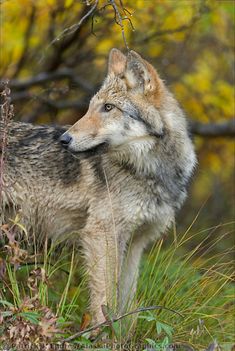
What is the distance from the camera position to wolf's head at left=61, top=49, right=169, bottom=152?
6.20m

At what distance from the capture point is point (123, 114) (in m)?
6.32

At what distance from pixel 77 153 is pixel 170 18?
13.9 feet

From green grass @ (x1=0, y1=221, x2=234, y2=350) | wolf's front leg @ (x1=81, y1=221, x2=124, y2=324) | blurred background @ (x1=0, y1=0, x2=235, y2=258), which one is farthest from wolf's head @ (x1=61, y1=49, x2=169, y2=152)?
blurred background @ (x1=0, y1=0, x2=235, y2=258)

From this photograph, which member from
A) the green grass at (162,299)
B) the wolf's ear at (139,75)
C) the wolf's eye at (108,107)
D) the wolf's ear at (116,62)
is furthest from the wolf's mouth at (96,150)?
the green grass at (162,299)

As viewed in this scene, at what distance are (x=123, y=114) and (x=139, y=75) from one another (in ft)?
1.20

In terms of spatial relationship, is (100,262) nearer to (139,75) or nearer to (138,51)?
(139,75)

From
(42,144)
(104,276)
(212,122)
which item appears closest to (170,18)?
(212,122)

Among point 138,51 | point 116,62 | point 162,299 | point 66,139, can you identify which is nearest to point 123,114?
point 66,139

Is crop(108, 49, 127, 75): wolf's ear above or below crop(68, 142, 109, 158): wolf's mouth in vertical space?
above

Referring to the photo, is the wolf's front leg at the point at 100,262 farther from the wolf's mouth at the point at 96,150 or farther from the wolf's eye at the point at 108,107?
the wolf's eye at the point at 108,107

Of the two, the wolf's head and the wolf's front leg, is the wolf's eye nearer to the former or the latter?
the wolf's head

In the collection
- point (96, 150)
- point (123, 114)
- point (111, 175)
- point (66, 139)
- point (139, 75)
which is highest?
point (139, 75)

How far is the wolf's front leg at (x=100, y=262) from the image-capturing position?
6469 millimetres

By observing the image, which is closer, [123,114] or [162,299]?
[123,114]
